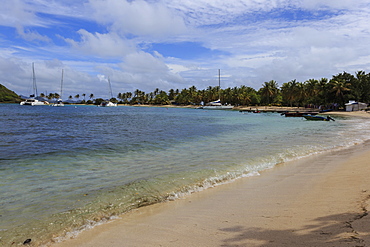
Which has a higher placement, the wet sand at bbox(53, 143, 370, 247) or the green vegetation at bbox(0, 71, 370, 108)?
the green vegetation at bbox(0, 71, 370, 108)

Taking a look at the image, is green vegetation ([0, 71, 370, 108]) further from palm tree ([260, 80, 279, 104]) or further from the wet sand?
the wet sand

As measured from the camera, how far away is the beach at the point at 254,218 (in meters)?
4.02

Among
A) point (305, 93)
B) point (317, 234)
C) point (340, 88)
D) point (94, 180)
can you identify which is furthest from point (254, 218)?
point (305, 93)

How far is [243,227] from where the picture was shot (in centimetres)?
455

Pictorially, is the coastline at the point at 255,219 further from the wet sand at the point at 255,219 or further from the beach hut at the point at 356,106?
the beach hut at the point at 356,106

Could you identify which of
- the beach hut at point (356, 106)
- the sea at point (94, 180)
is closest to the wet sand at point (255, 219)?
the sea at point (94, 180)

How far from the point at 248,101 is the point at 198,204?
13496 cm

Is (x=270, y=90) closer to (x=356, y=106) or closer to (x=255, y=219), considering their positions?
(x=356, y=106)

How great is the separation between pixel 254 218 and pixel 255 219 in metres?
0.05

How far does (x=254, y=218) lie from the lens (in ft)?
16.2

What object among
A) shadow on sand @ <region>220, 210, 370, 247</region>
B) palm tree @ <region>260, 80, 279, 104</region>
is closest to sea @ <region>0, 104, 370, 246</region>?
shadow on sand @ <region>220, 210, 370, 247</region>

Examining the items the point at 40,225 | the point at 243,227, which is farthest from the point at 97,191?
the point at 243,227

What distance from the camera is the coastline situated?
4.02 metres

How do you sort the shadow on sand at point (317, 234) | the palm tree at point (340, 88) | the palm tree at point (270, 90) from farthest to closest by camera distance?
the palm tree at point (270, 90)
the palm tree at point (340, 88)
the shadow on sand at point (317, 234)
